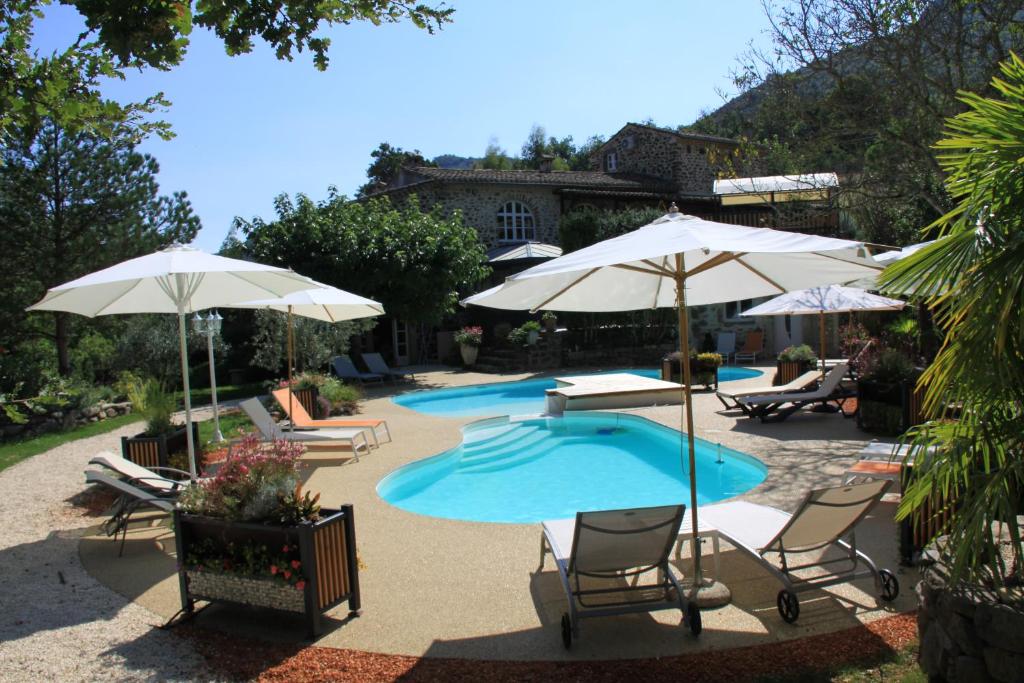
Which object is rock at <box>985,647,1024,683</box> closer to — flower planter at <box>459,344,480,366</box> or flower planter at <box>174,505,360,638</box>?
flower planter at <box>174,505,360,638</box>

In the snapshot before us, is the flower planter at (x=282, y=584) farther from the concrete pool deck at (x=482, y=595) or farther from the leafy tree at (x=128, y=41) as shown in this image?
the leafy tree at (x=128, y=41)

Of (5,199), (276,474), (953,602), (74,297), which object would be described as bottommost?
(953,602)

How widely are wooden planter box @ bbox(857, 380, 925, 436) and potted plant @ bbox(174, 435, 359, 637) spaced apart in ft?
24.1

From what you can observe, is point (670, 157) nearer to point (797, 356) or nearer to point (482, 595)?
point (797, 356)

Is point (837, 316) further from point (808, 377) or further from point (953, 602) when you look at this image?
point (953, 602)

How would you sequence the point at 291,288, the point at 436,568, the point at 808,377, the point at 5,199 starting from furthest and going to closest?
the point at 5,199 < the point at 808,377 < the point at 291,288 < the point at 436,568

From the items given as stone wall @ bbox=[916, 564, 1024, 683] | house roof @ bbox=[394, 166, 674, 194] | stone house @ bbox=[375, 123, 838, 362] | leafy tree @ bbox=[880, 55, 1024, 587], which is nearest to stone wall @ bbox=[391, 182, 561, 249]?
stone house @ bbox=[375, 123, 838, 362]

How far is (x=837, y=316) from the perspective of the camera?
22.0 m

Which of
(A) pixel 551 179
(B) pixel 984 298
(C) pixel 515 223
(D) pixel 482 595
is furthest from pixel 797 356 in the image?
(A) pixel 551 179

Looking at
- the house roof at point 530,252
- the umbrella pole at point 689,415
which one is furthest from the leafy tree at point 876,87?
the house roof at point 530,252

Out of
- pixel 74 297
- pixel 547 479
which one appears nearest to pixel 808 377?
pixel 547 479

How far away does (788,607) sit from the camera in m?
4.20

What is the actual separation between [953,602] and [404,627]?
116 inches

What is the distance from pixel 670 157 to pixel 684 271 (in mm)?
26884
